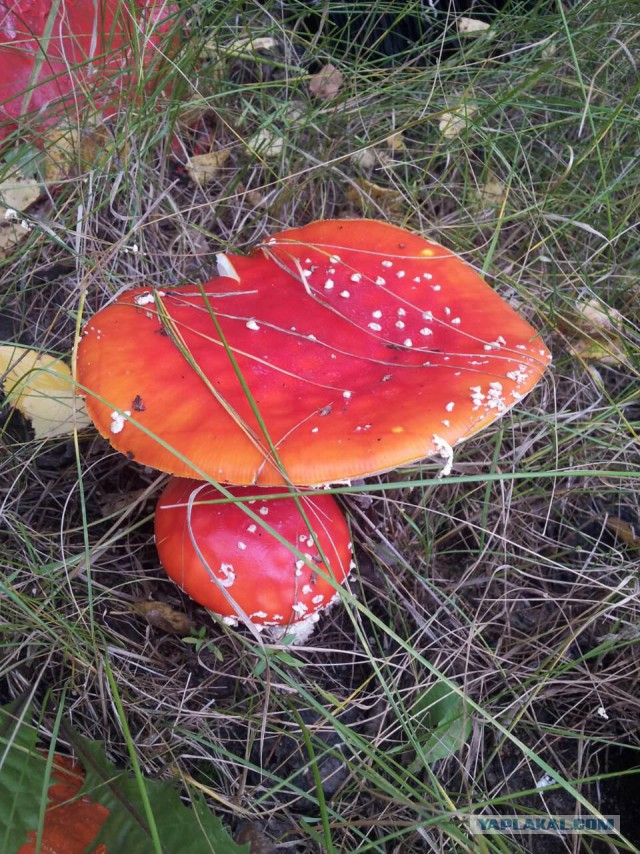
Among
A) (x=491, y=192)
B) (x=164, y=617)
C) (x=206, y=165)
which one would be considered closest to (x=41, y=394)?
(x=164, y=617)

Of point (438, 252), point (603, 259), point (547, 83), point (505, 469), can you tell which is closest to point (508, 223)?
point (603, 259)

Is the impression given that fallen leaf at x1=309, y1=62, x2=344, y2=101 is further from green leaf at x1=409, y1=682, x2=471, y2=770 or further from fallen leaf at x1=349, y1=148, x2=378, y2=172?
green leaf at x1=409, y1=682, x2=471, y2=770

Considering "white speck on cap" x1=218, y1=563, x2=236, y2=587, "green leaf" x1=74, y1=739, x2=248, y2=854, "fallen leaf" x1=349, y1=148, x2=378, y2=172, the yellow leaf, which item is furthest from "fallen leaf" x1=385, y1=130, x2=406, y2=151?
"green leaf" x1=74, y1=739, x2=248, y2=854

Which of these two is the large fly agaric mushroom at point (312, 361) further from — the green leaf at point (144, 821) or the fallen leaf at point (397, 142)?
the fallen leaf at point (397, 142)

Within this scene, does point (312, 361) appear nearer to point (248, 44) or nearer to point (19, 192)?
point (19, 192)

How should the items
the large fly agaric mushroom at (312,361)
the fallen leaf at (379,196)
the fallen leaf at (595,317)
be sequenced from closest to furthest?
the large fly agaric mushroom at (312,361) → the fallen leaf at (595,317) → the fallen leaf at (379,196)

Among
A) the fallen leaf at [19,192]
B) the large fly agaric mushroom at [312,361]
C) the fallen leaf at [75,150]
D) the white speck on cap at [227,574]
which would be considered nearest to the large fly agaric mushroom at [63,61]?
the fallen leaf at [75,150]

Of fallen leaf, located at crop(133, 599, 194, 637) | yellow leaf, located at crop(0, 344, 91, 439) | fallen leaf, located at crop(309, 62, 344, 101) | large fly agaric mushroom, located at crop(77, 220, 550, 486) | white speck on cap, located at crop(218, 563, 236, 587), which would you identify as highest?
fallen leaf, located at crop(309, 62, 344, 101)
